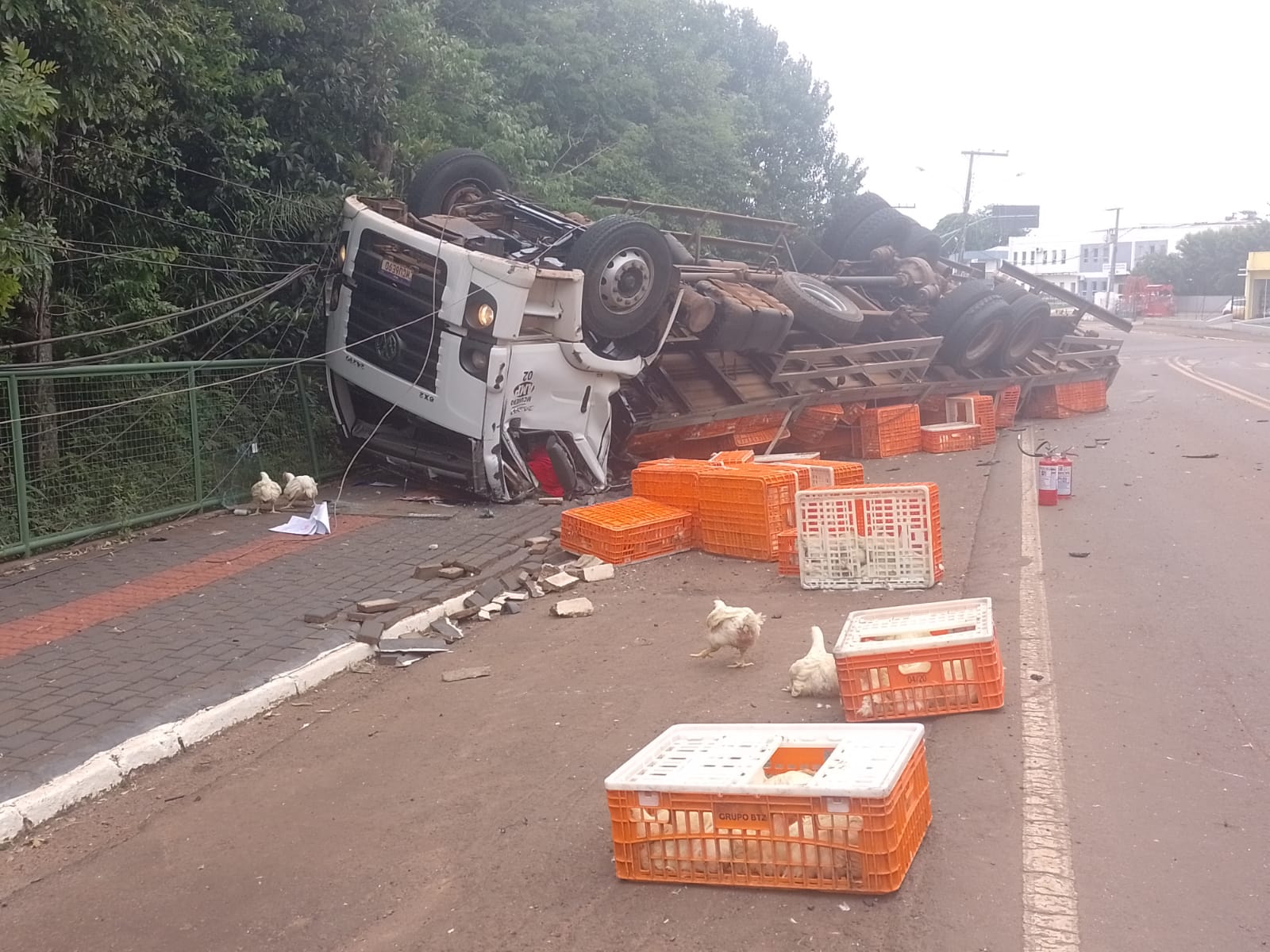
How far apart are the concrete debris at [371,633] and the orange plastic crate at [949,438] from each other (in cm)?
989

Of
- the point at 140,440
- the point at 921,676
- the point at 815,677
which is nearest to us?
the point at 921,676

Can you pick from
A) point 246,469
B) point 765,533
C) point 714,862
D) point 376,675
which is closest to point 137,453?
point 246,469

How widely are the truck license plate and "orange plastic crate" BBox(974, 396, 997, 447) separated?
29.1 feet

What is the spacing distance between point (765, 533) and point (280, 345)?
6.30 m

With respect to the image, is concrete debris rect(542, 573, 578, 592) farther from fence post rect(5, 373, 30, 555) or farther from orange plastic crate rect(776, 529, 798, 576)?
fence post rect(5, 373, 30, 555)

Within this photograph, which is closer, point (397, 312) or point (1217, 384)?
point (397, 312)

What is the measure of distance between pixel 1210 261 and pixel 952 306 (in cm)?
Answer: 7543

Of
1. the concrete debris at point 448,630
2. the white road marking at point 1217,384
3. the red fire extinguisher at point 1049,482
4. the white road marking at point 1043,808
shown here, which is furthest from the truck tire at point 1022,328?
the concrete debris at point 448,630

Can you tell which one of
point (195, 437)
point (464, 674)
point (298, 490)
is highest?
point (195, 437)

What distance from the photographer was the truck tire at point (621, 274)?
1030 cm

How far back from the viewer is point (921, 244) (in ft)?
57.3

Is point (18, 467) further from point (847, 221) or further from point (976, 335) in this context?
point (847, 221)

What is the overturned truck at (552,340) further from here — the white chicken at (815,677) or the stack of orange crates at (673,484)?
the white chicken at (815,677)

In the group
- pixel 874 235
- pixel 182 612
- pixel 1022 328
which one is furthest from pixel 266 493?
pixel 1022 328
